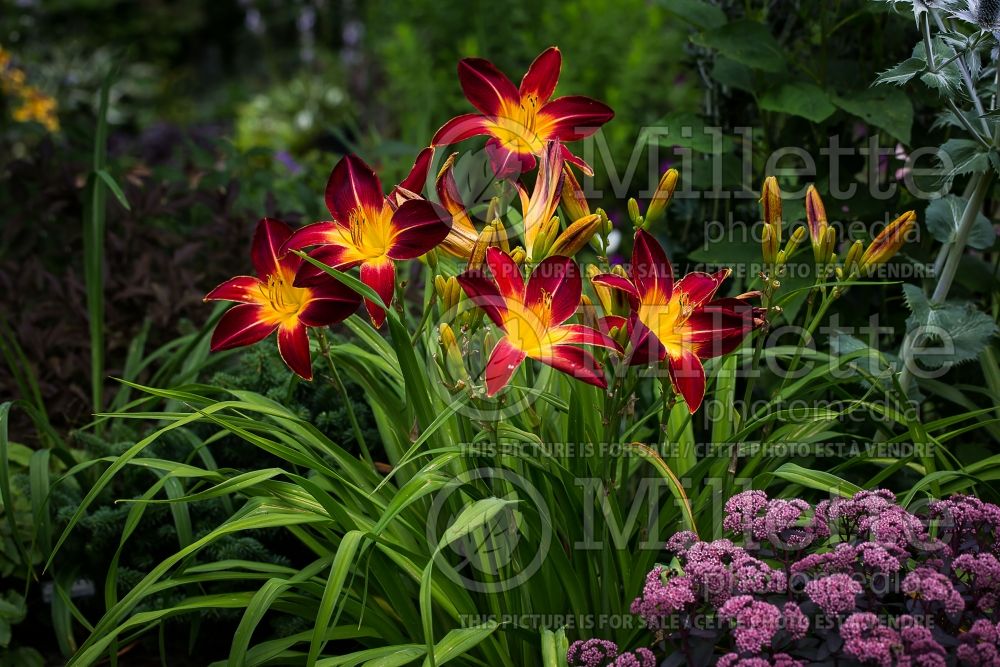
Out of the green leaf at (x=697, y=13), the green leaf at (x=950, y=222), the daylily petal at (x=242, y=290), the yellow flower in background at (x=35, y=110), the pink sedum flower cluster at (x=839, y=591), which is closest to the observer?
the pink sedum flower cluster at (x=839, y=591)

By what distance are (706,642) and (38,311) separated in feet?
7.28

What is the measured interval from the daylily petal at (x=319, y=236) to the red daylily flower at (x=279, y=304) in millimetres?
55

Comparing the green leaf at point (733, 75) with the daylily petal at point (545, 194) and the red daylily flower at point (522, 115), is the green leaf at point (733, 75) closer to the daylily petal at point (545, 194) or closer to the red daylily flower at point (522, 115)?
the red daylily flower at point (522, 115)

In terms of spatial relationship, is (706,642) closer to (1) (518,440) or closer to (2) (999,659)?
(2) (999,659)

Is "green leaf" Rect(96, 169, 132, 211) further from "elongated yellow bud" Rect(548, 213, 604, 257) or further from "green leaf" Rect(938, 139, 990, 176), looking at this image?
"green leaf" Rect(938, 139, 990, 176)

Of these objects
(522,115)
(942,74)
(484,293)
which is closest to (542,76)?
(522,115)

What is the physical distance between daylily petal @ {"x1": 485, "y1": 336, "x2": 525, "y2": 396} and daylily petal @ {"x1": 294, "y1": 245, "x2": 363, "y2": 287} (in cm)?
30

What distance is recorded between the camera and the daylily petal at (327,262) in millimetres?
1495

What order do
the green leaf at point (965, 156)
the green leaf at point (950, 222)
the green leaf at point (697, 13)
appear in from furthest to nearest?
the green leaf at point (697, 13), the green leaf at point (950, 222), the green leaf at point (965, 156)

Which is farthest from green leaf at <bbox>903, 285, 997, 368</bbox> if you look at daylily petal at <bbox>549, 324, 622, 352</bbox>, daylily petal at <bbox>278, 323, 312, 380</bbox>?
daylily petal at <bbox>278, 323, 312, 380</bbox>

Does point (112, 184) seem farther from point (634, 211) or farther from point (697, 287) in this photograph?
point (697, 287)

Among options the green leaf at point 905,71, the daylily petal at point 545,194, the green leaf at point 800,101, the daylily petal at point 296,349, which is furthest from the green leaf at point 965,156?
the daylily petal at point 296,349

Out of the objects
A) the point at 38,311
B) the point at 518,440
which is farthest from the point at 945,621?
the point at 38,311

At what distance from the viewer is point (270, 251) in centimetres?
166
